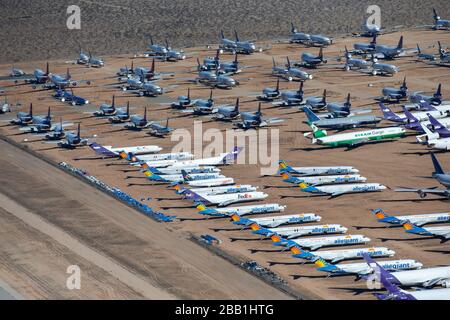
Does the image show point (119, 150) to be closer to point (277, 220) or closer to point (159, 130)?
point (159, 130)

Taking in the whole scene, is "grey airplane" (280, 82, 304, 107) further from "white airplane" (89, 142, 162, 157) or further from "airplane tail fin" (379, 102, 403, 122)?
"white airplane" (89, 142, 162, 157)

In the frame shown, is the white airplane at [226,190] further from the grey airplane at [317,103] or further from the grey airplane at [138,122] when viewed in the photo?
the grey airplane at [317,103]

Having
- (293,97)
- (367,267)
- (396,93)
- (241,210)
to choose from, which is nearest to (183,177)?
(241,210)

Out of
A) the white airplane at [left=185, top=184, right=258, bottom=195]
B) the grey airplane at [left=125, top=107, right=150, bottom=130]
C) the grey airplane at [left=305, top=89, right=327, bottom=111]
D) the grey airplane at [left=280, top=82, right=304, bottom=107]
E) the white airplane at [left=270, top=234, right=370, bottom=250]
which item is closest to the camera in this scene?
the white airplane at [left=270, top=234, right=370, bottom=250]

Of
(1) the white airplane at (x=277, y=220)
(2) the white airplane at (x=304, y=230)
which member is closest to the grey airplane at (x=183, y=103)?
(1) the white airplane at (x=277, y=220)

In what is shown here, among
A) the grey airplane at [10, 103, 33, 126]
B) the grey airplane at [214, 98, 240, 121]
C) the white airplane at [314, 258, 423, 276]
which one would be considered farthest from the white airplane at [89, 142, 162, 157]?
the white airplane at [314, 258, 423, 276]
